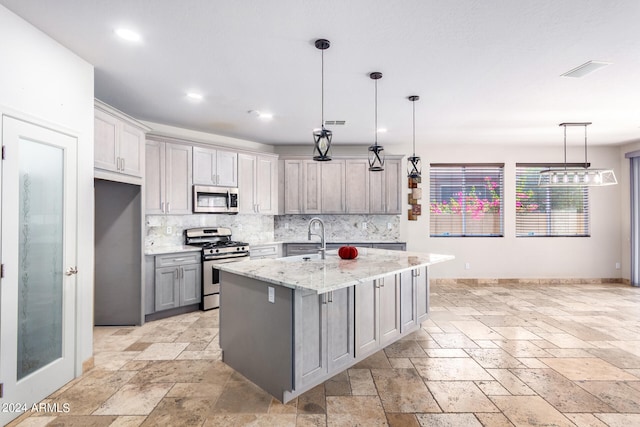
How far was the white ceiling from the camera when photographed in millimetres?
2102

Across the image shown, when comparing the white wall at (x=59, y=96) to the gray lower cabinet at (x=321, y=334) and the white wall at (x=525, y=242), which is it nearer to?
the gray lower cabinet at (x=321, y=334)

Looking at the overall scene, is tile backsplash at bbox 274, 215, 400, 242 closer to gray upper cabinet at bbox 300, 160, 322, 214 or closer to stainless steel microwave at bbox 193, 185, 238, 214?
gray upper cabinet at bbox 300, 160, 322, 214

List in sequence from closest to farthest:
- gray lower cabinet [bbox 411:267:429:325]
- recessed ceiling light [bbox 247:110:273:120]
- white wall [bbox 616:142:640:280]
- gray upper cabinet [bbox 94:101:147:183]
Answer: gray upper cabinet [bbox 94:101:147:183], gray lower cabinet [bbox 411:267:429:325], recessed ceiling light [bbox 247:110:273:120], white wall [bbox 616:142:640:280]

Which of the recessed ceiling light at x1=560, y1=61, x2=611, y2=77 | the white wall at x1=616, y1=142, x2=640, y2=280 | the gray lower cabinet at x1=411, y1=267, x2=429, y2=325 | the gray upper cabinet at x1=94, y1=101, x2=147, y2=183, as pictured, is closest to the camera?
the recessed ceiling light at x1=560, y1=61, x2=611, y2=77

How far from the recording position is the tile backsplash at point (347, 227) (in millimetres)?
6227

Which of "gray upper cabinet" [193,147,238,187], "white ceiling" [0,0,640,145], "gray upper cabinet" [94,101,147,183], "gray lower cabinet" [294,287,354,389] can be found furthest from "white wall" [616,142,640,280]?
"gray upper cabinet" [94,101,147,183]

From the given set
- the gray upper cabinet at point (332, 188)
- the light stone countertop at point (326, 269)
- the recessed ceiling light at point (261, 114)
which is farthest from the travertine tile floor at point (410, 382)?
the recessed ceiling light at point (261, 114)

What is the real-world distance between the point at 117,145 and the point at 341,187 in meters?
3.54

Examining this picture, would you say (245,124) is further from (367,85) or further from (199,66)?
(367,85)

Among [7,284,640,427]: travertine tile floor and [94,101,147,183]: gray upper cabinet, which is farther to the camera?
[94,101,147,183]: gray upper cabinet

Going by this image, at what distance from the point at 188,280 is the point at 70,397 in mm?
2051

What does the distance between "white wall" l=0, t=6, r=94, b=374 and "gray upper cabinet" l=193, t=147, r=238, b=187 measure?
6.39 feet

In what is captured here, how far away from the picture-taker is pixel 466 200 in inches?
248

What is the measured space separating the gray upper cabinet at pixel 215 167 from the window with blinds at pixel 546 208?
5341 mm
